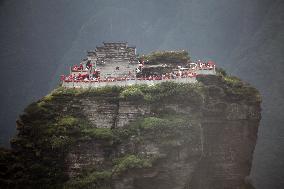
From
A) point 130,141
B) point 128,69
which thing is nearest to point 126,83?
Answer: point 128,69

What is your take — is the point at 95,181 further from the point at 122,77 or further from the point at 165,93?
the point at 122,77

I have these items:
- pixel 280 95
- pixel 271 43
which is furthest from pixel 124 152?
pixel 271 43

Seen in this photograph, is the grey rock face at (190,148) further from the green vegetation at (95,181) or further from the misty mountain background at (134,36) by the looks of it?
the misty mountain background at (134,36)

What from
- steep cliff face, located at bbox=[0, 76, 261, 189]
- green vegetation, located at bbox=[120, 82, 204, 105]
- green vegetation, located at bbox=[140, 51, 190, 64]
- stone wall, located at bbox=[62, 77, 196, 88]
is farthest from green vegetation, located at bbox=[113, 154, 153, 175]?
green vegetation, located at bbox=[140, 51, 190, 64]

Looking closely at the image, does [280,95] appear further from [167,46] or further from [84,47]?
[84,47]

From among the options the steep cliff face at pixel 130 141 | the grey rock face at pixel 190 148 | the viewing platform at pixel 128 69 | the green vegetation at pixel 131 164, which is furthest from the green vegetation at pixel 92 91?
the green vegetation at pixel 131 164
